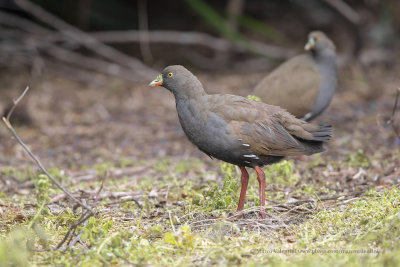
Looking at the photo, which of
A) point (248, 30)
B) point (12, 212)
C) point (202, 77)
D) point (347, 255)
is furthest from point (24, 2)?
point (347, 255)

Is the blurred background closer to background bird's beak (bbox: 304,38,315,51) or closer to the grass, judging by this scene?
background bird's beak (bbox: 304,38,315,51)

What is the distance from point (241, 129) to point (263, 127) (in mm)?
225

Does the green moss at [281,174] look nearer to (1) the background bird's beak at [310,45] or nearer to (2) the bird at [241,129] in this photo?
(2) the bird at [241,129]

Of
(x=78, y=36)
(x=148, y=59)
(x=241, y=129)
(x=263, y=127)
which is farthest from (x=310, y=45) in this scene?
(x=148, y=59)

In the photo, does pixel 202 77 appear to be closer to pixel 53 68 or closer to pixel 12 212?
pixel 53 68

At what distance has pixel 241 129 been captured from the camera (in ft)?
15.6

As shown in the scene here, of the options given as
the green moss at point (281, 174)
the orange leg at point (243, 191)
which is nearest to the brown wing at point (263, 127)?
the orange leg at point (243, 191)

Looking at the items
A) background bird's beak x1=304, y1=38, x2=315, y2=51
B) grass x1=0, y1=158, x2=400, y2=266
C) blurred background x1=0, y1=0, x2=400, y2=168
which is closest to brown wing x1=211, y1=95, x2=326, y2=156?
grass x1=0, y1=158, x2=400, y2=266

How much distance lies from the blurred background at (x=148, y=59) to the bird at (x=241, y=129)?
2975 mm

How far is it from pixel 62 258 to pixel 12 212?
4.49 ft

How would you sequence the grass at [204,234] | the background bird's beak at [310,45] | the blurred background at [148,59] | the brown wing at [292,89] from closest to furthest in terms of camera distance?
the grass at [204,234] → the brown wing at [292,89] → the background bird's beak at [310,45] → the blurred background at [148,59]

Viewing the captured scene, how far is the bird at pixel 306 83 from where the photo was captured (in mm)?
6953

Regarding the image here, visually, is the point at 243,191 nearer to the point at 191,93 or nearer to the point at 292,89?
the point at 191,93

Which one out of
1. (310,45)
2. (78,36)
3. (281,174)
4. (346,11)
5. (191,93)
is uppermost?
(346,11)
